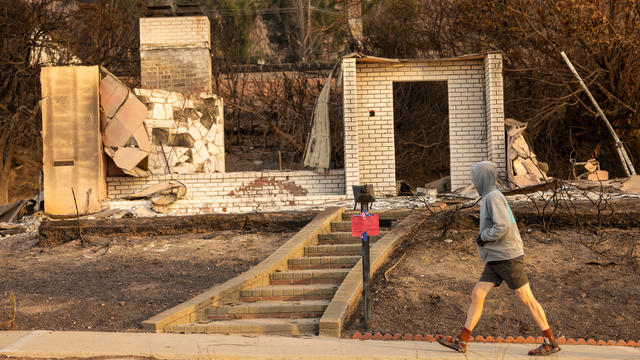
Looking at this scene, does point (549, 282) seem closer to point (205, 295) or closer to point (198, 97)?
point (205, 295)

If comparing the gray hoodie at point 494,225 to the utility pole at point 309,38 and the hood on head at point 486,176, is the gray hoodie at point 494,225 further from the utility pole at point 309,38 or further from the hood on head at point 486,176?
the utility pole at point 309,38

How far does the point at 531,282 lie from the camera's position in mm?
8320

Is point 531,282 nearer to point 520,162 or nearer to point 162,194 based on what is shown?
point 520,162

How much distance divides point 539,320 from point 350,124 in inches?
313

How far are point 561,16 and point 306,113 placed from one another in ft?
24.6

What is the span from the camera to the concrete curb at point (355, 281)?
6.65m

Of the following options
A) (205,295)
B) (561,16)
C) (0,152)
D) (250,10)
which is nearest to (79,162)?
(205,295)

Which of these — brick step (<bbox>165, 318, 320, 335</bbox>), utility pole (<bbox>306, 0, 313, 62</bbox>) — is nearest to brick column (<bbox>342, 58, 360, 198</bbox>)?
brick step (<bbox>165, 318, 320, 335</bbox>)

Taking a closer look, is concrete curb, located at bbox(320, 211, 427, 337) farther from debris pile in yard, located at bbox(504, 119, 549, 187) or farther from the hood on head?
debris pile in yard, located at bbox(504, 119, 549, 187)

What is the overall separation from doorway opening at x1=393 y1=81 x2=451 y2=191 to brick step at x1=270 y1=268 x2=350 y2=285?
1052 centimetres

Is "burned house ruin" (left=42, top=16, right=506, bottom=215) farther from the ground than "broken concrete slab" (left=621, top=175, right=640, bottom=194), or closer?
farther from the ground

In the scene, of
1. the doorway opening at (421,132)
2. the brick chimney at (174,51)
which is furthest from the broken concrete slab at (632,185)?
the brick chimney at (174,51)

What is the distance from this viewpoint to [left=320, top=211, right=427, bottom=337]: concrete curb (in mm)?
6648

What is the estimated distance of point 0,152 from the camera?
19156 mm
